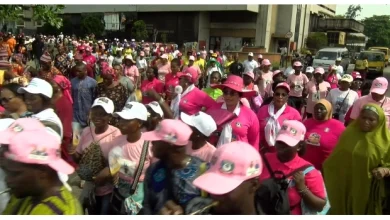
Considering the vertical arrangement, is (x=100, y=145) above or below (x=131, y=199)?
above

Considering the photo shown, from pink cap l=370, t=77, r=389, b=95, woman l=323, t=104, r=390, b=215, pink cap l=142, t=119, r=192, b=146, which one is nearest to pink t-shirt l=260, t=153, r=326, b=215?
pink cap l=142, t=119, r=192, b=146

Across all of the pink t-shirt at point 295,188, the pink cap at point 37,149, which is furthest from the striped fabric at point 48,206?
the pink t-shirt at point 295,188

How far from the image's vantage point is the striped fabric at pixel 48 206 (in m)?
2.06

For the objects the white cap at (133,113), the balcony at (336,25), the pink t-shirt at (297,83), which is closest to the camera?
the white cap at (133,113)

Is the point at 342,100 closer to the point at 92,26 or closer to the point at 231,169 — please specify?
the point at 231,169

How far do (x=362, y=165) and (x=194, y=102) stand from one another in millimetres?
2270

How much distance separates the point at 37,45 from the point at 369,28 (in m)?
84.4

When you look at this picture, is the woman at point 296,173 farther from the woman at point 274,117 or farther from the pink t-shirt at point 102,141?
the woman at point 274,117

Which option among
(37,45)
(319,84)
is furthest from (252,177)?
(37,45)

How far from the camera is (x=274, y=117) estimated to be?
5.11 meters

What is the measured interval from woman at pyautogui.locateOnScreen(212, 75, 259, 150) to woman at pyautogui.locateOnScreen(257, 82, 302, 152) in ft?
1.24

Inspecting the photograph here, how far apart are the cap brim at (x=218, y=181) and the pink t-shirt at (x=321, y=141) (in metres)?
2.77

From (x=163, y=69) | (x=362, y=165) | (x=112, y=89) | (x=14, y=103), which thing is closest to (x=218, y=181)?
(x=362, y=165)

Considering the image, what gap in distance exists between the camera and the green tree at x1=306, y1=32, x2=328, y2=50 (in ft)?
162
